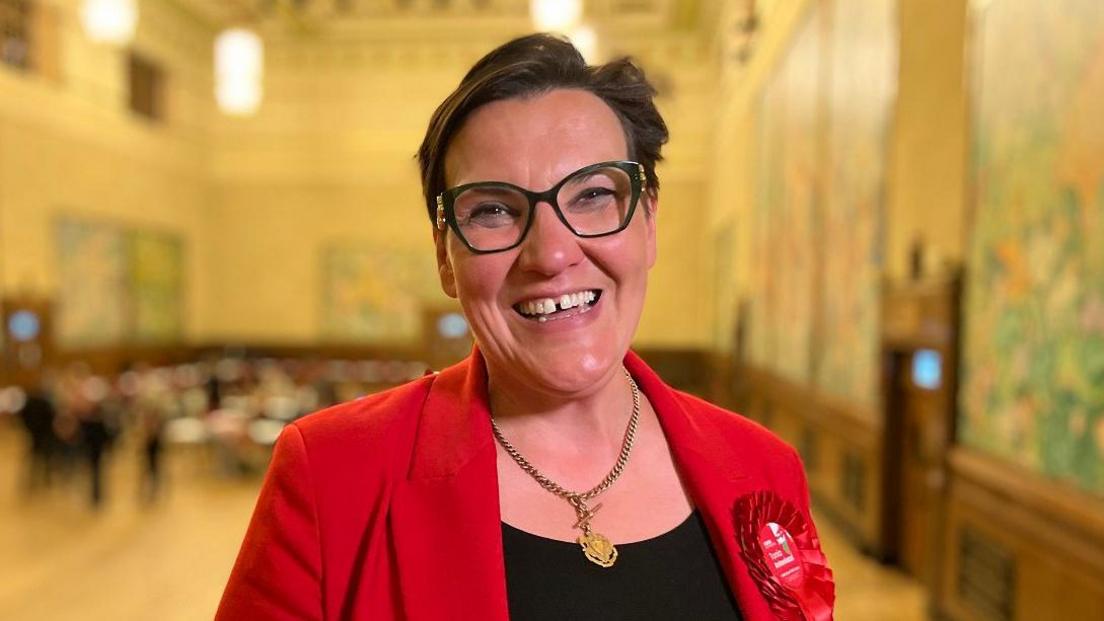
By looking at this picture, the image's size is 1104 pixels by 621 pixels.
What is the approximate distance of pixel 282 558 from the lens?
1.21 metres

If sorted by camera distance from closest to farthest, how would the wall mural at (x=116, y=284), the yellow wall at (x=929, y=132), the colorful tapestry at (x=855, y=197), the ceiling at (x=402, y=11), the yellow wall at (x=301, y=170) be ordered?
the yellow wall at (x=929, y=132)
the colorful tapestry at (x=855, y=197)
the wall mural at (x=116, y=284)
the ceiling at (x=402, y=11)
the yellow wall at (x=301, y=170)

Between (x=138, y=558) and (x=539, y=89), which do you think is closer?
(x=539, y=89)

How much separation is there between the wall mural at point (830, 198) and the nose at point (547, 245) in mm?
6708

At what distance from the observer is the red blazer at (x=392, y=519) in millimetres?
1215

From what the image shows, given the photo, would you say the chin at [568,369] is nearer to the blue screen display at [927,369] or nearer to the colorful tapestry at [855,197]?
the blue screen display at [927,369]

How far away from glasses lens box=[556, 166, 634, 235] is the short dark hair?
105 millimetres

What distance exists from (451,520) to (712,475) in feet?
1.52

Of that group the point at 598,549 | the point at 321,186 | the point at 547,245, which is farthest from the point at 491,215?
the point at 321,186

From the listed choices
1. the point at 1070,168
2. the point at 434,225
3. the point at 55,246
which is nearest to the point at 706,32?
the point at 55,246

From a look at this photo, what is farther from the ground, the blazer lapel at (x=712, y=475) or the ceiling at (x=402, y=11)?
the ceiling at (x=402, y=11)

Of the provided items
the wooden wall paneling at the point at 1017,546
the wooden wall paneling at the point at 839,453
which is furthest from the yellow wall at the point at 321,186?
the wooden wall paneling at the point at 1017,546

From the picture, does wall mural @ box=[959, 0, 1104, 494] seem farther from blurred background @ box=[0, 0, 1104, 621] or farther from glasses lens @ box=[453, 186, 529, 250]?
glasses lens @ box=[453, 186, 529, 250]

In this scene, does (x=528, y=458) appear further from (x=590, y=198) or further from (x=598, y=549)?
(x=590, y=198)

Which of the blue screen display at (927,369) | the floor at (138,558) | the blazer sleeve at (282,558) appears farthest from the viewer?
the blue screen display at (927,369)
